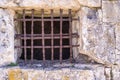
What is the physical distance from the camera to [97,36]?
2254 mm

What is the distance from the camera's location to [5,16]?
7.39 feet

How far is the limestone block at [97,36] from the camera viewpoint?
225cm

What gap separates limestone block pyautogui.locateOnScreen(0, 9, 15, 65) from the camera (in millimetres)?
2244

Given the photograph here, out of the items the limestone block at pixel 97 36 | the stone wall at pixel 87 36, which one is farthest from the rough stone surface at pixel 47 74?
the limestone block at pixel 97 36

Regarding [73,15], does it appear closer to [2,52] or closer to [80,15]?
[80,15]

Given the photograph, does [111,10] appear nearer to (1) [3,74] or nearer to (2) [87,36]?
(2) [87,36]

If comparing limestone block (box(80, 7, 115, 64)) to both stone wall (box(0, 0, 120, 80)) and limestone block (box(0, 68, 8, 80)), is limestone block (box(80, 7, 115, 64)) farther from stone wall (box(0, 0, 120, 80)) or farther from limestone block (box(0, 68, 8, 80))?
limestone block (box(0, 68, 8, 80))

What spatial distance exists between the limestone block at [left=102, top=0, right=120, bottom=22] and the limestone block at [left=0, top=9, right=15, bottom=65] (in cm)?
76

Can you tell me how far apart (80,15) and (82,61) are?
39cm

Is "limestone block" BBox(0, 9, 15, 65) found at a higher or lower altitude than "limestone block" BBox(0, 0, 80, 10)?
lower

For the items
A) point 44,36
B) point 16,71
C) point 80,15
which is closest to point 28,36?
point 44,36

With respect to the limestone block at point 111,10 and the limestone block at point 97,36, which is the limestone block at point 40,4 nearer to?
the limestone block at point 97,36

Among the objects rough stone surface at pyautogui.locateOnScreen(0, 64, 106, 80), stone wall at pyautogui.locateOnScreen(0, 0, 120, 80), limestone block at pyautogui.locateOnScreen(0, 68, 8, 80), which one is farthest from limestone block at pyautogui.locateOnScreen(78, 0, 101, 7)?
limestone block at pyautogui.locateOnScreen(0, 68, 8, 80)

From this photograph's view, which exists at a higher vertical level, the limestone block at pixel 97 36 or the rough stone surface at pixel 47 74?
the limestone block at pixel 97 36
